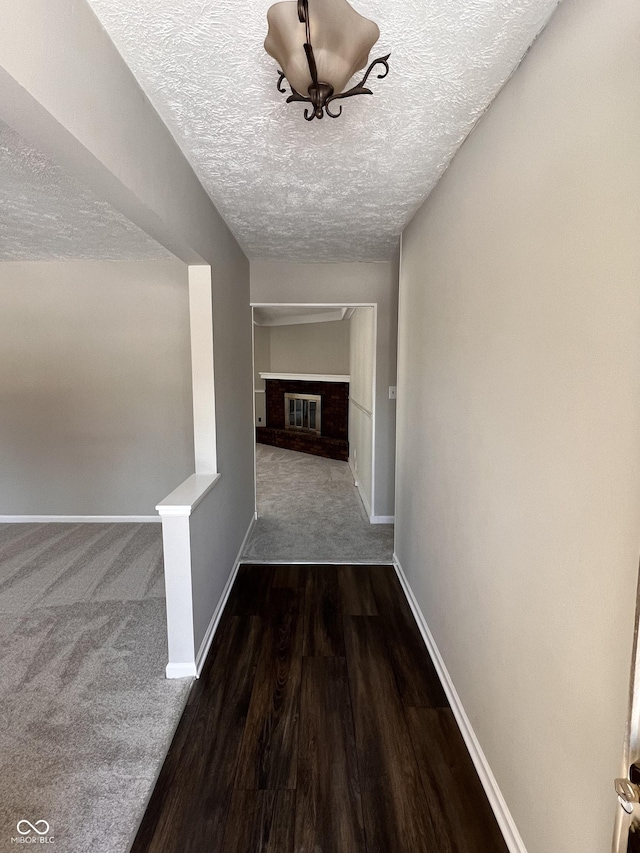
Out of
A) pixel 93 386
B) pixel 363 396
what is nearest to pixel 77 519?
pixel 93 386

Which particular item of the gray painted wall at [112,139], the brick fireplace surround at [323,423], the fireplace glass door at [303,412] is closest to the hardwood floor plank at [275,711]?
the gray painted wall at [112,139]

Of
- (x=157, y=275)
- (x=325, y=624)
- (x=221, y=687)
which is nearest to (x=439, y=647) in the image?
(x=325, y=624)

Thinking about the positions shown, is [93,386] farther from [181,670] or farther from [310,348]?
[310,348]

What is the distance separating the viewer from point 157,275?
146 inches

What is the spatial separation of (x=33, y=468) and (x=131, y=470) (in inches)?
35.6

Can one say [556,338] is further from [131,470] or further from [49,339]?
[49,339]

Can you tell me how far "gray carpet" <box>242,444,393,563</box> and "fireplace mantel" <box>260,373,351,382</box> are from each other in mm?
1669

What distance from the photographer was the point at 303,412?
7.89 m

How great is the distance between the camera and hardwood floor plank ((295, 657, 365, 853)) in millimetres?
1351

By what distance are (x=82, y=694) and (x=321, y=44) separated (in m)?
2.58


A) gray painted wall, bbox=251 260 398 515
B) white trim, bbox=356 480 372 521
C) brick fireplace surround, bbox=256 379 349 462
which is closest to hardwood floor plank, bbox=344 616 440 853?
white trim, bbox=356 480 372 521

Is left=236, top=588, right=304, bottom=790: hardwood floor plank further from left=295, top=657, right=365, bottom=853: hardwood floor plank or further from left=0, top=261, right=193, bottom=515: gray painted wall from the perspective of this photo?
left=0, top=261, right=193, bottom=515: gray painted wall

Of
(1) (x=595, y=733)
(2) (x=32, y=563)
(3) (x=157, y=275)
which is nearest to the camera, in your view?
(1) (x=595, y=733)

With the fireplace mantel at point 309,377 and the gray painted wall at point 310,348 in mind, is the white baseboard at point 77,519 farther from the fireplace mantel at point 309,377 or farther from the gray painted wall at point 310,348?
the gray painted wall at point 310,348
